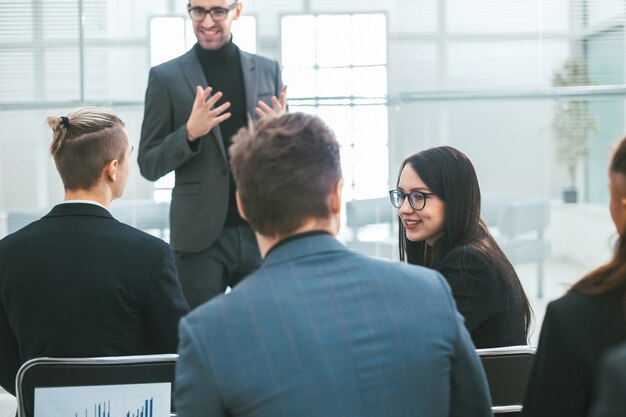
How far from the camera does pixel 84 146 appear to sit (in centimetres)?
271

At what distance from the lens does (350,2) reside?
5090 millimetres

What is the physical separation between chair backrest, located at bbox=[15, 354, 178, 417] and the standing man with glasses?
5.52 feet

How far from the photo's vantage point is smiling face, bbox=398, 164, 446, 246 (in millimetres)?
3139

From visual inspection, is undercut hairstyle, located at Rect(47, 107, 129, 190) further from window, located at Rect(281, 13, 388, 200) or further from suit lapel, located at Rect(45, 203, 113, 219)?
window, located at Rect(281, 13, 388, 200)

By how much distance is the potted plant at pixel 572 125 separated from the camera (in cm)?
521

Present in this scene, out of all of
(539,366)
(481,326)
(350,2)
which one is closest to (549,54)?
(350,2)

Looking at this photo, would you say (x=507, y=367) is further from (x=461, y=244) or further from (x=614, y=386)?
(x=614, y=386)

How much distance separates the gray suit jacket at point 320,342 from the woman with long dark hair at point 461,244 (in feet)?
4.13

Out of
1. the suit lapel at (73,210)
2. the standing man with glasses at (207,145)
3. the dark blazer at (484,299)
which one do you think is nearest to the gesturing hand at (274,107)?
the standing man with glasses at (207,145)

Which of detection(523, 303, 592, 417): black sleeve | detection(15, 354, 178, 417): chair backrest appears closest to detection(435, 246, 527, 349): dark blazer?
detection(15, 354, 178, 417): chair backrest

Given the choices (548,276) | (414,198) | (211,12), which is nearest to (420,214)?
(414,198)

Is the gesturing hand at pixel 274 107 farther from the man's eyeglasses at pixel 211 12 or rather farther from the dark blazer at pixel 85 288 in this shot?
the dark blazer at pixel 85 288

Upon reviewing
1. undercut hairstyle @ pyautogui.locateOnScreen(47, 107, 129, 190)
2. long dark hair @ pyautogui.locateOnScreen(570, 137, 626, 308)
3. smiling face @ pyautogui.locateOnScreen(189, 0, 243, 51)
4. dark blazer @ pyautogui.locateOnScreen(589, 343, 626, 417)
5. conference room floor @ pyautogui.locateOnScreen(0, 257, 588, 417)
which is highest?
smiling face @ pyautogui.locateOnScreen(189, 0, 243, 51)

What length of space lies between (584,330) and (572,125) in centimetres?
383
